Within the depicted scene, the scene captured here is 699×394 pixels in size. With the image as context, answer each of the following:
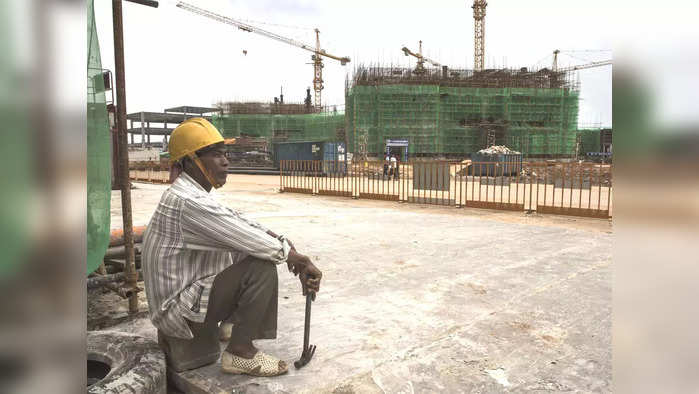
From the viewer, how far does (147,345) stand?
2.60 m

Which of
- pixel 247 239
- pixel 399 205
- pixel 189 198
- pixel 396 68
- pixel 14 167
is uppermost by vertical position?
pixel 396 68

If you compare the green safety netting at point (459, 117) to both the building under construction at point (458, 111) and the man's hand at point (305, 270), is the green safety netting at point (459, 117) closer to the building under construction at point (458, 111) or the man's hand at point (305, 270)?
the building under construction at point (458, 111)

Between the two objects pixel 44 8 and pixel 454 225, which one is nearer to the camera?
pixel 44 8

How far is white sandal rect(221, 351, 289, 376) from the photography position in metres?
2.57

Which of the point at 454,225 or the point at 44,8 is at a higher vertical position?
the point at 44,8

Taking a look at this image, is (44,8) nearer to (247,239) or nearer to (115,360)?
(247,239)

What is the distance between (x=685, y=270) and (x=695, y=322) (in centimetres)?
6

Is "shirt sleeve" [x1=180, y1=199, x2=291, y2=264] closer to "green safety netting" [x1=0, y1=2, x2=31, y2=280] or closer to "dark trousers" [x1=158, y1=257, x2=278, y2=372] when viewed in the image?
"dark trousers" [x1=158, y1=257, x2=278, y2=372]

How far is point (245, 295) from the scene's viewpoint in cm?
252

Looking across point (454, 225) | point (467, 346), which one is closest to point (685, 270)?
point (467, 346)

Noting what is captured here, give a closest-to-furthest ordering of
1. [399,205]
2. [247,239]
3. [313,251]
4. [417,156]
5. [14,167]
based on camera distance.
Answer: [14,167], [247,239], [313,251], [399,205], [417,156]

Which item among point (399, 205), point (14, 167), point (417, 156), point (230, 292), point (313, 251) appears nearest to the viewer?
point (14, 167)

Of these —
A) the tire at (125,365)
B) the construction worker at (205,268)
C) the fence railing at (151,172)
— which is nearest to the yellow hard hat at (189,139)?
the construction worker at (205,268)

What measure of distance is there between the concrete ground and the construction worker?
19cm
